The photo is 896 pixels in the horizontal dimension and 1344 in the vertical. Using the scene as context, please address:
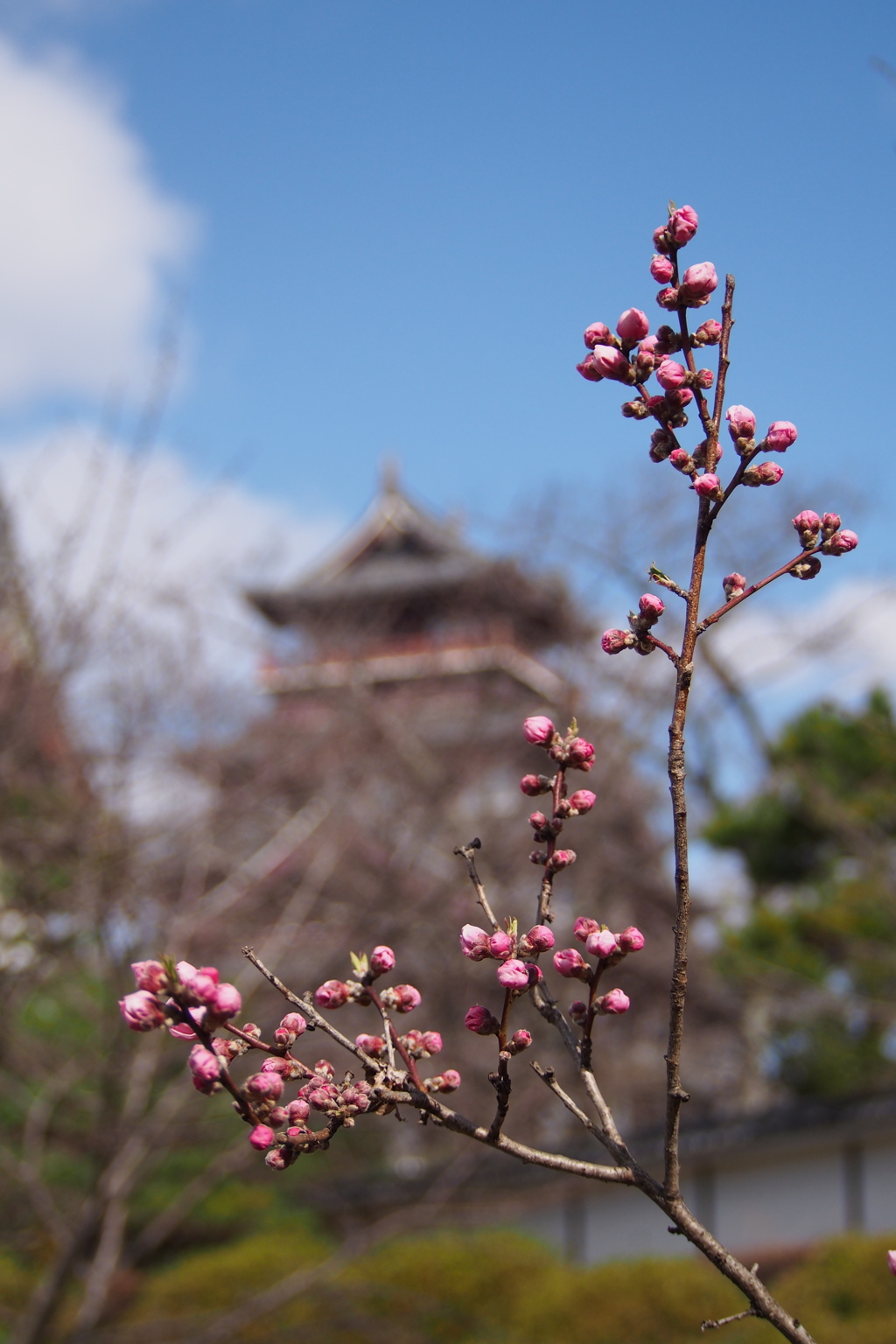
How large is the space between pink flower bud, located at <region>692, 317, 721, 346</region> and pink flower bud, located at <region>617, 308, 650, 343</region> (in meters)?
0.06

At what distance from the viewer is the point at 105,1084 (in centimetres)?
580

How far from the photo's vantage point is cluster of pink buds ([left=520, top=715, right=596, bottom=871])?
1485 millimetres

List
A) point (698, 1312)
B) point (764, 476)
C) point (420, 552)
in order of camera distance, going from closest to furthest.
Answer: point (764, 476)
point (698, 1312)
point (420, 552)

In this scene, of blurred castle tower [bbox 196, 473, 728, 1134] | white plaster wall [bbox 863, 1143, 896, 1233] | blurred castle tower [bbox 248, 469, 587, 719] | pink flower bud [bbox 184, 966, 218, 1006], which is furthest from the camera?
blurred castle tower [bbox 248, 469, 587, 719]

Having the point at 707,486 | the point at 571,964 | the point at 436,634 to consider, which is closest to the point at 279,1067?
the point at 571,964

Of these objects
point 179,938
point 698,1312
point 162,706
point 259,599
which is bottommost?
point 698,1312

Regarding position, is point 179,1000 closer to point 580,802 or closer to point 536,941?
point 536,941

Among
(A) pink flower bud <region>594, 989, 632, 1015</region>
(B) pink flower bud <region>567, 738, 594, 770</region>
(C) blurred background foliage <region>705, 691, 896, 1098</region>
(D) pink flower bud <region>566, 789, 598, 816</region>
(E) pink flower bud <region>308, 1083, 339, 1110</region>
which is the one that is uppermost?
(C) blurred background foliage <region>705, 691, 896, 1098</region>

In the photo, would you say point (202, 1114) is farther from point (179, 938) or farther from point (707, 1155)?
point (707, 1155)

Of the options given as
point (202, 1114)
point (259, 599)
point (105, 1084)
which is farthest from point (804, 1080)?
point (105, 1084)

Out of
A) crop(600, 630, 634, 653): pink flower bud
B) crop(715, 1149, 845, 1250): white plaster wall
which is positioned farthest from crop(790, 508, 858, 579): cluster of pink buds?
crop(715, 1149, 845, 1250): white plaster wall

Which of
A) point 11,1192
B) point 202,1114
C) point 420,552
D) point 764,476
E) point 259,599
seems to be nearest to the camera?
point 764,476

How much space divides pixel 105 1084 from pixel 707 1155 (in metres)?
6.49

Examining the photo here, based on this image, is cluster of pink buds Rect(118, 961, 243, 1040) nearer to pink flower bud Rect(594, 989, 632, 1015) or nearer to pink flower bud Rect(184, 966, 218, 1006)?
pink flower bud Rect(184, 966, 218, 1006)
